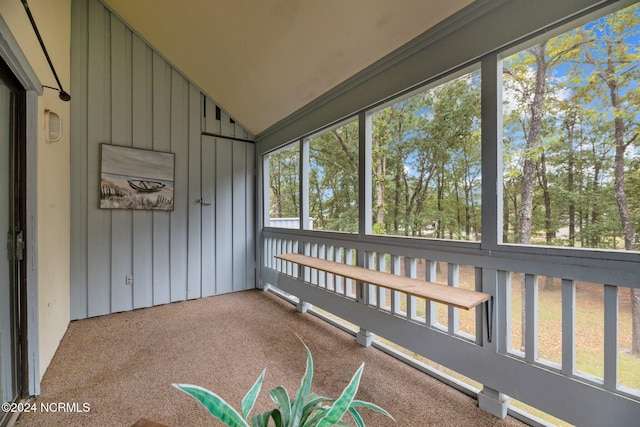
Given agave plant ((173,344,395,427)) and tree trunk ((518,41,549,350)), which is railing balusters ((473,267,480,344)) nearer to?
tree trunk ((518,41,549,350))

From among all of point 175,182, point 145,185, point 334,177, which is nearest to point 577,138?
point 334,177

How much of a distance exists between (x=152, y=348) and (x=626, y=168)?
3.64 metres

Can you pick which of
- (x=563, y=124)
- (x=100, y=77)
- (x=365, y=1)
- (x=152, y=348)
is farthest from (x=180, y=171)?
(x=563, y=124)

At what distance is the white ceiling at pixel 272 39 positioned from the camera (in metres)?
1.95

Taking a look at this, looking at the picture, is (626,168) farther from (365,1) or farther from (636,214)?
(365,1)

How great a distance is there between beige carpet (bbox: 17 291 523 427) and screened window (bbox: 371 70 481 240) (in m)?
1.35

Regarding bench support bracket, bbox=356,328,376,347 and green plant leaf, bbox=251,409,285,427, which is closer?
green plant leaf, bbox=251,409,285,427

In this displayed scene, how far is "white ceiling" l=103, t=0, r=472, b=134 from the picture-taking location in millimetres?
1946

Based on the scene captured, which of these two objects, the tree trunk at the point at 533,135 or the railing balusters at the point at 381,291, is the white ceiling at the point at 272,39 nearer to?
the tree trunk at the point at 533,135

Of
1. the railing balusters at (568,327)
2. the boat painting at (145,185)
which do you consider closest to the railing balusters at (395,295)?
the railing balusters at (568,327)

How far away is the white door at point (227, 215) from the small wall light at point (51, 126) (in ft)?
5.56

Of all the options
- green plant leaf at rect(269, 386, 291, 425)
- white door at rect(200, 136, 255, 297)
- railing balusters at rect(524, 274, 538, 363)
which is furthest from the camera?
white door at rect(200, 136, 255, 297)

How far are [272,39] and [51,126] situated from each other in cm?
199

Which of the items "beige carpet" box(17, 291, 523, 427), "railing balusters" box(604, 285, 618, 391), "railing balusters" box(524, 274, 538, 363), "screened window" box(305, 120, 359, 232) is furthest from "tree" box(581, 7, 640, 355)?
"screened window" box(305, 120, 359, 232)
